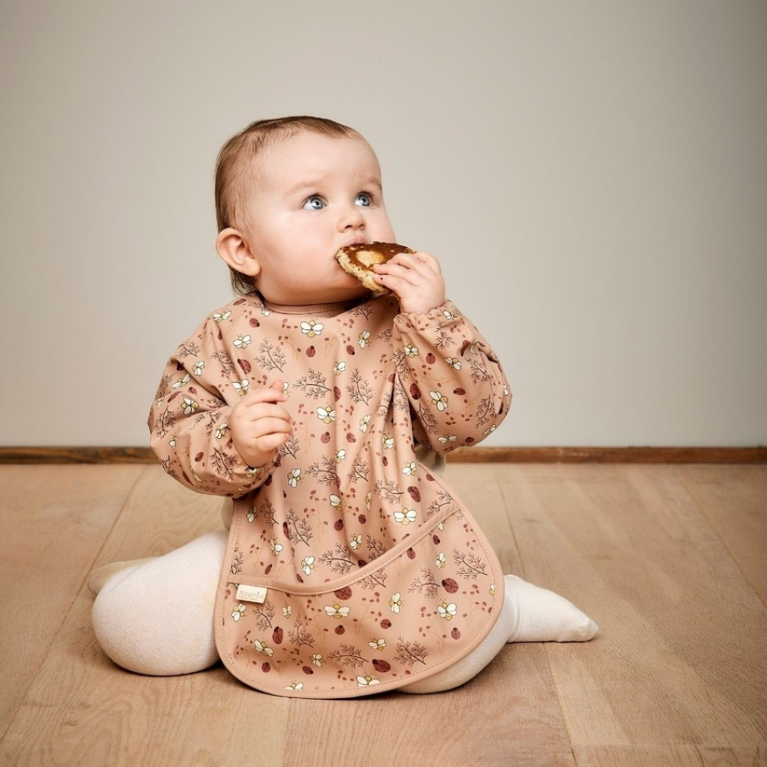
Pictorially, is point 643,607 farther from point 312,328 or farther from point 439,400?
point 312,328

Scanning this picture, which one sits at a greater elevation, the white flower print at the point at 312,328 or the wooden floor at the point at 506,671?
the white flower print at the point at 312,328

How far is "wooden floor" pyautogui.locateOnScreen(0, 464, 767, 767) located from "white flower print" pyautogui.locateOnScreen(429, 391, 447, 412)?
32 cm

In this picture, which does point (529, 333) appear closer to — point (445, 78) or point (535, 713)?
point (445, 78)

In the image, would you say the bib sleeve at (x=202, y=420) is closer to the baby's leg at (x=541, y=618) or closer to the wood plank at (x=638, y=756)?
the baby's leg at (x=541, y=618)

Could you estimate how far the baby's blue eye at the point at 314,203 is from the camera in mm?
1146

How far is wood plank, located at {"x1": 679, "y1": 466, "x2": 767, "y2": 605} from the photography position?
58.5 inches

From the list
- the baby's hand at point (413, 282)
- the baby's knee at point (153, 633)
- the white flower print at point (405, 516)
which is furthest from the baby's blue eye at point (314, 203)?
the baby's knee at point (153, 633)

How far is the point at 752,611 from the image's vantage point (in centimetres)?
132

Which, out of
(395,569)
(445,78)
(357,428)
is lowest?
(395,569)

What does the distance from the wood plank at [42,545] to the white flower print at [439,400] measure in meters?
0.56

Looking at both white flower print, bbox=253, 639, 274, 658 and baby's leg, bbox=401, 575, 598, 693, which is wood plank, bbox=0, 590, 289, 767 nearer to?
white flower print, bbox=253, 639, 274, 658

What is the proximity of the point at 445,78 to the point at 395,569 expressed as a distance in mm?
1093

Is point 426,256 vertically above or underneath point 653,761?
above

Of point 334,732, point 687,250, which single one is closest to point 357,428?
point 334,732
